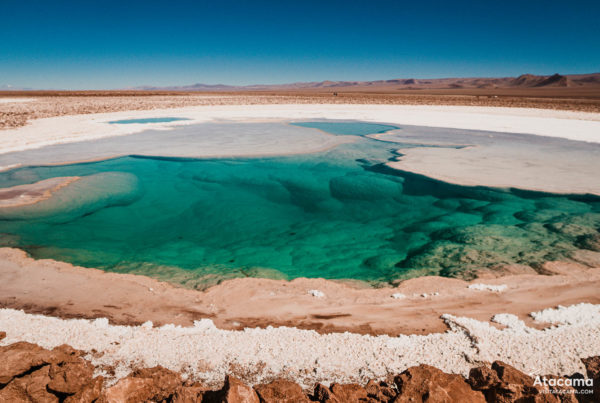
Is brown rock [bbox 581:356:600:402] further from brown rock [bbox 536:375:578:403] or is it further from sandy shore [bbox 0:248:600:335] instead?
sandy shore [bbox 0:248:600:335]

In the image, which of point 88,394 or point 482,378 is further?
point 482,378

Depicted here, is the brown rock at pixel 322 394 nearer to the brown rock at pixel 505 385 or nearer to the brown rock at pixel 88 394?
the brown rock at pixel 505 385

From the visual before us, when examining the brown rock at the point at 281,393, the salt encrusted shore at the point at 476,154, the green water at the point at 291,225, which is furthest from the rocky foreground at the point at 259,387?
the salt encrusted shore at the point at 476,154

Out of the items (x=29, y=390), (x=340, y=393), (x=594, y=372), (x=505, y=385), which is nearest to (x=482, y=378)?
(x=505, y=385)

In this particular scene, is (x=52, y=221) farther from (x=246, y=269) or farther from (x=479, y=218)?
(x=479, y=218)

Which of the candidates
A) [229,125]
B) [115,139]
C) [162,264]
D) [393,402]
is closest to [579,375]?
[393,402]

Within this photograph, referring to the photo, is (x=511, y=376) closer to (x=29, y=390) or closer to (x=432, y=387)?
(x=432, y=387)
